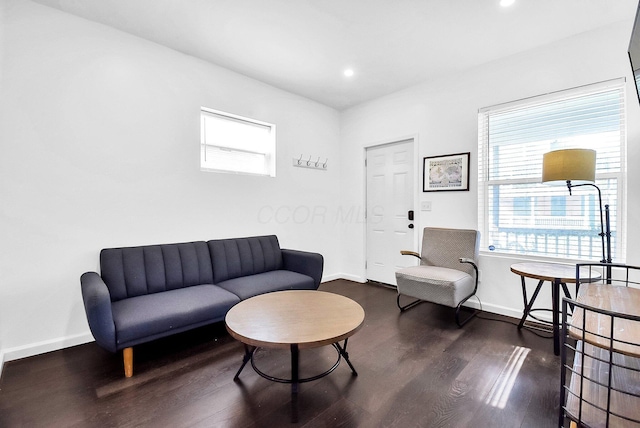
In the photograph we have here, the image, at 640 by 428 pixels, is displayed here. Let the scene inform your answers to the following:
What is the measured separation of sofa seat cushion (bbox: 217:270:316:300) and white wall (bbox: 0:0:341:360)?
684 mm

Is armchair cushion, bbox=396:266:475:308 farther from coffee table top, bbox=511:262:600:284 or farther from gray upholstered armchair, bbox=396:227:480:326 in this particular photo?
coffee table top, bbox=511:262:600:284

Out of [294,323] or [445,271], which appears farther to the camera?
[445,271]

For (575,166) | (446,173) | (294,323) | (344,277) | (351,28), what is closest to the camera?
(294,323)

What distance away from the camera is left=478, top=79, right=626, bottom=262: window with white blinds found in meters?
2.57

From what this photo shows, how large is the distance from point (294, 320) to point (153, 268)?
5.07ft

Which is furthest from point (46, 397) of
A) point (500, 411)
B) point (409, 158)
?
point (409, 158)

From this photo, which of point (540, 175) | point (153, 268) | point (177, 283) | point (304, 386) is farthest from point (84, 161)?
point (540, 175)

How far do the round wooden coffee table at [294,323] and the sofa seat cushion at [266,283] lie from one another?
0.40 m

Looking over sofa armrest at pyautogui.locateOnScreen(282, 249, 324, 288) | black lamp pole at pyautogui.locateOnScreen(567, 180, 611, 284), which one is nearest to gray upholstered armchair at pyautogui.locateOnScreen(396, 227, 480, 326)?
sofa armrest at pyautogui.locateOnScreen(282, 249, 324, 288)

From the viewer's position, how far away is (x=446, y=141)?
11.6ft

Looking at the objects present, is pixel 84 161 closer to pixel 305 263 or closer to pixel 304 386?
pixel 305 263

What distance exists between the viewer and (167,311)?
214 centimetres

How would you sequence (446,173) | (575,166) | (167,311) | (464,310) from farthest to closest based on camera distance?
Result: (446,173) → (464,310) → (575,166) → (167,311)

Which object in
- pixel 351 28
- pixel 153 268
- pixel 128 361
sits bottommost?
pixel 128 361
